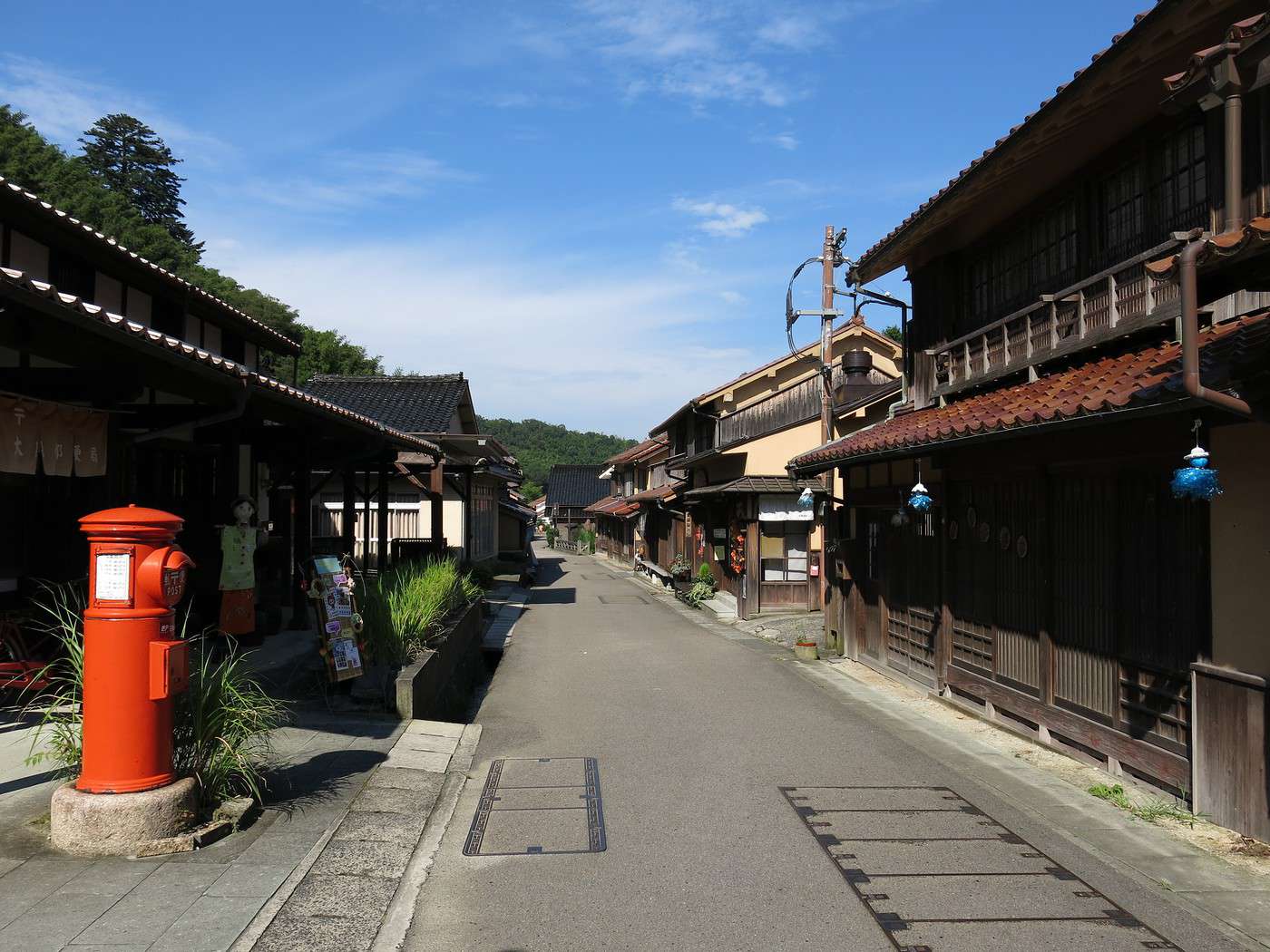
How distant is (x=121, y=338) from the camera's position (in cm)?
568

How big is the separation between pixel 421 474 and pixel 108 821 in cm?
1711

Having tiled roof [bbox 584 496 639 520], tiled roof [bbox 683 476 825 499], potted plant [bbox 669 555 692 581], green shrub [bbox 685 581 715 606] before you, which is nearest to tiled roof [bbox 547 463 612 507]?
tiled roof [bbox 584 496 639 520]

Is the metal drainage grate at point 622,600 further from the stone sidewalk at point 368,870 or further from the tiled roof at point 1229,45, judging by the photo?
the tiled roof at point 1229,45

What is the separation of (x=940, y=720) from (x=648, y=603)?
1669cm

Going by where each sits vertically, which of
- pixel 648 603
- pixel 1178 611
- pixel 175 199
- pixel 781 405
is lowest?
pixel 648 603

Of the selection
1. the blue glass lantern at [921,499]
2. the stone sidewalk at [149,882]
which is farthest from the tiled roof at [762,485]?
the stone sidewalk at [149,882]

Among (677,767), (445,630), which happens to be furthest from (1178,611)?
(445,630)

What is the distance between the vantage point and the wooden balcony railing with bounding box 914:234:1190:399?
7.89m

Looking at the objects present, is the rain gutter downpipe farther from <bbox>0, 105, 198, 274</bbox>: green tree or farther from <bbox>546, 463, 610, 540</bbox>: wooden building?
<bbox>546, 463, 610, 540</bbox>: wooden building

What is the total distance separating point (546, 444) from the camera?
6225 inches

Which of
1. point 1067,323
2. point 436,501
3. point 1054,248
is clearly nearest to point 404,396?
point 436,501

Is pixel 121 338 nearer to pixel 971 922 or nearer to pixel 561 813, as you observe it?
pixel 561 813

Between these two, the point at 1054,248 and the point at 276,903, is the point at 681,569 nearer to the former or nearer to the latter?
the point at 1054,248

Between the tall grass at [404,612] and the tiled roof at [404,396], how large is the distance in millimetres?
13129
